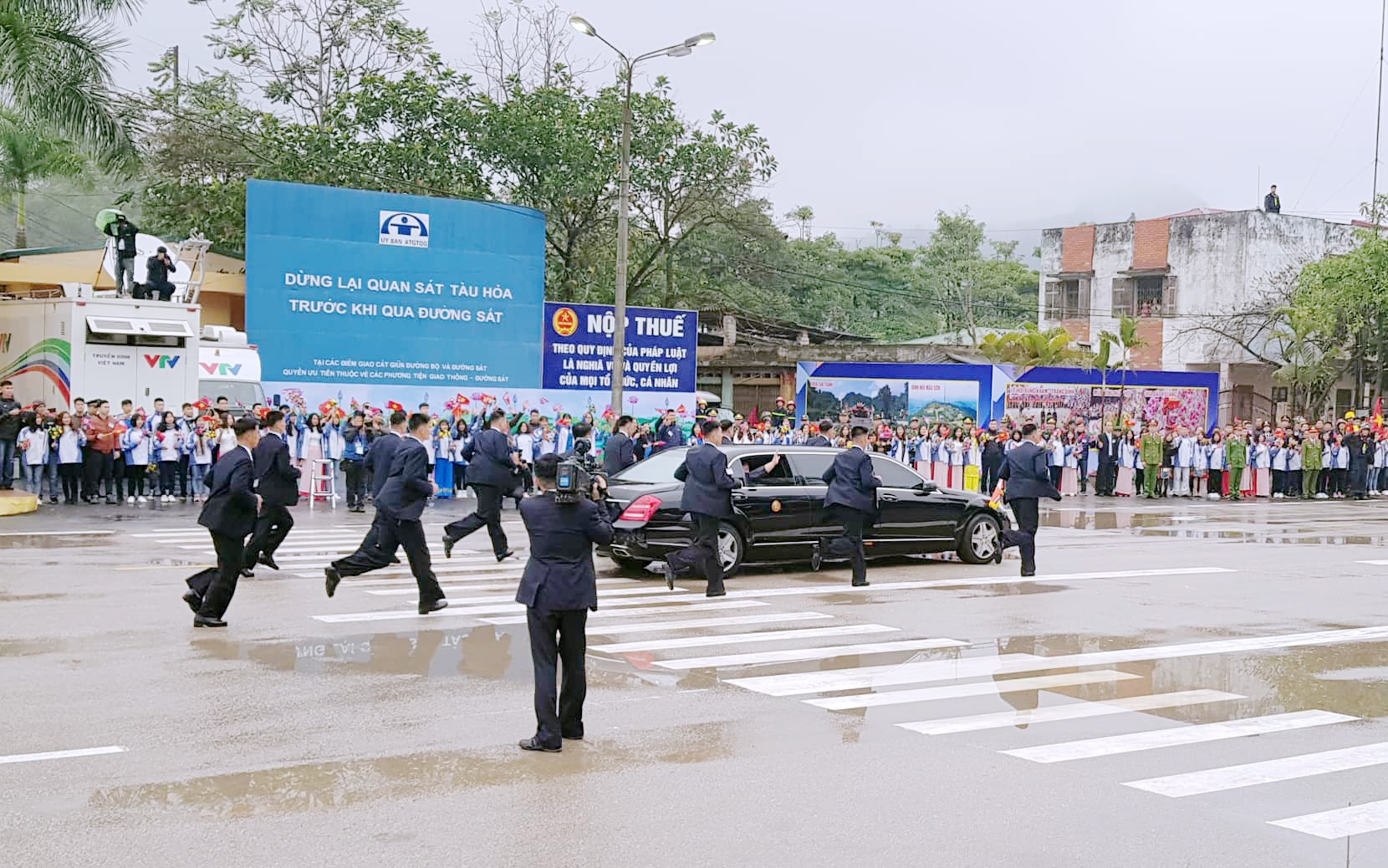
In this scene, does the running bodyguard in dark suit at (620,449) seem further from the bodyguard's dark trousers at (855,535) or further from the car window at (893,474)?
the bodyguard's dark trousers at (855,535)

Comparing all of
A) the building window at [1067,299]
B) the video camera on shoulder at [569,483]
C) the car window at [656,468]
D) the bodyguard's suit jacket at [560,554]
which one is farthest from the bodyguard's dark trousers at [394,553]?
the building window at [1067,299]

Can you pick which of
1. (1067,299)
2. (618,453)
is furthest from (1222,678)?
(1067,299)

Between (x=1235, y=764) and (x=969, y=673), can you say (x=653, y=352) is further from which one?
(x=1235, y=764)

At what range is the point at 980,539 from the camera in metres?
17.4

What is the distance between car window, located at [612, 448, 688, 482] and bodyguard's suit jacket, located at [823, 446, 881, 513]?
1666 millimetres

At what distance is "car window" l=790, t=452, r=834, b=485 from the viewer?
15789mm

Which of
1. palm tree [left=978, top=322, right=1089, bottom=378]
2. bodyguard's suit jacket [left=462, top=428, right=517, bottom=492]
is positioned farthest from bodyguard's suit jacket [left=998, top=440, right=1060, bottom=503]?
palm tree [left=978, top=322, right=1089, bottom=378]

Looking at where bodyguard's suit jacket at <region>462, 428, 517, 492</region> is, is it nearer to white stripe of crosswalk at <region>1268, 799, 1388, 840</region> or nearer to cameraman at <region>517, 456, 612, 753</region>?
cameraman at <region>517, 456, 612, 753</region>

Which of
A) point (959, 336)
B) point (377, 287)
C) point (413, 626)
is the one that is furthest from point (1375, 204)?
point (413, 626)

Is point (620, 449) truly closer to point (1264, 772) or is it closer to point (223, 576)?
point (223, 576)

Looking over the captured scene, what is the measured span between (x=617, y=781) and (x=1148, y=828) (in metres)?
2.57

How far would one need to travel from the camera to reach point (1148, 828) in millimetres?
6477

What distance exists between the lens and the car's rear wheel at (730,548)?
49.8 ft

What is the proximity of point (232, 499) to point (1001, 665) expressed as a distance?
6230 mm
